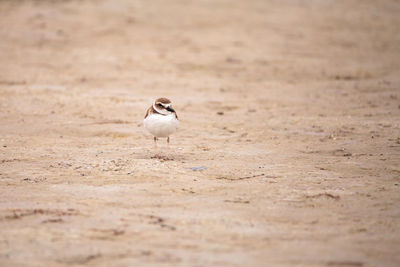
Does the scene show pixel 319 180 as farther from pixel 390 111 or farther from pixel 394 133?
pixel 390 111

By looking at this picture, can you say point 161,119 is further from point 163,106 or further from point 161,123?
point 163,106

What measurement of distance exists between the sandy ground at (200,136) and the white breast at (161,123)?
0.49m

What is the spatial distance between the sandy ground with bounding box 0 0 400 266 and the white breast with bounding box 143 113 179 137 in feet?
1.60

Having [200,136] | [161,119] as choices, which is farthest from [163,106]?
[200,136]

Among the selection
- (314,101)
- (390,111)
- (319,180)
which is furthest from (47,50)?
(319,180)

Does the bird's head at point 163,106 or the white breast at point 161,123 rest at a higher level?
the bird's head at point 163,106

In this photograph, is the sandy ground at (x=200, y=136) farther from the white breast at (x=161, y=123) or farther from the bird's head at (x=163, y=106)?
the bird's head at (x=163, y=106)

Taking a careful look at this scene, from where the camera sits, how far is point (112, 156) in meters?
8.68

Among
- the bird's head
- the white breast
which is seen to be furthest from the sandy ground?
the bird's head

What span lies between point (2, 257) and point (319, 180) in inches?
159

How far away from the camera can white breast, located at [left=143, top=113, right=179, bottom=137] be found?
27.4 ft

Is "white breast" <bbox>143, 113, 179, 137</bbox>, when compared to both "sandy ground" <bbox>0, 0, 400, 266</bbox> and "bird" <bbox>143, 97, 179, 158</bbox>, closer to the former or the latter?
"bird" <bbox>143, 97, 179, 158</bbox>

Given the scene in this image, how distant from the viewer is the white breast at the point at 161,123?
8.36m

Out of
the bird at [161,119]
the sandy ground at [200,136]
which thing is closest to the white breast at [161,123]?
the bird at [161,119]
